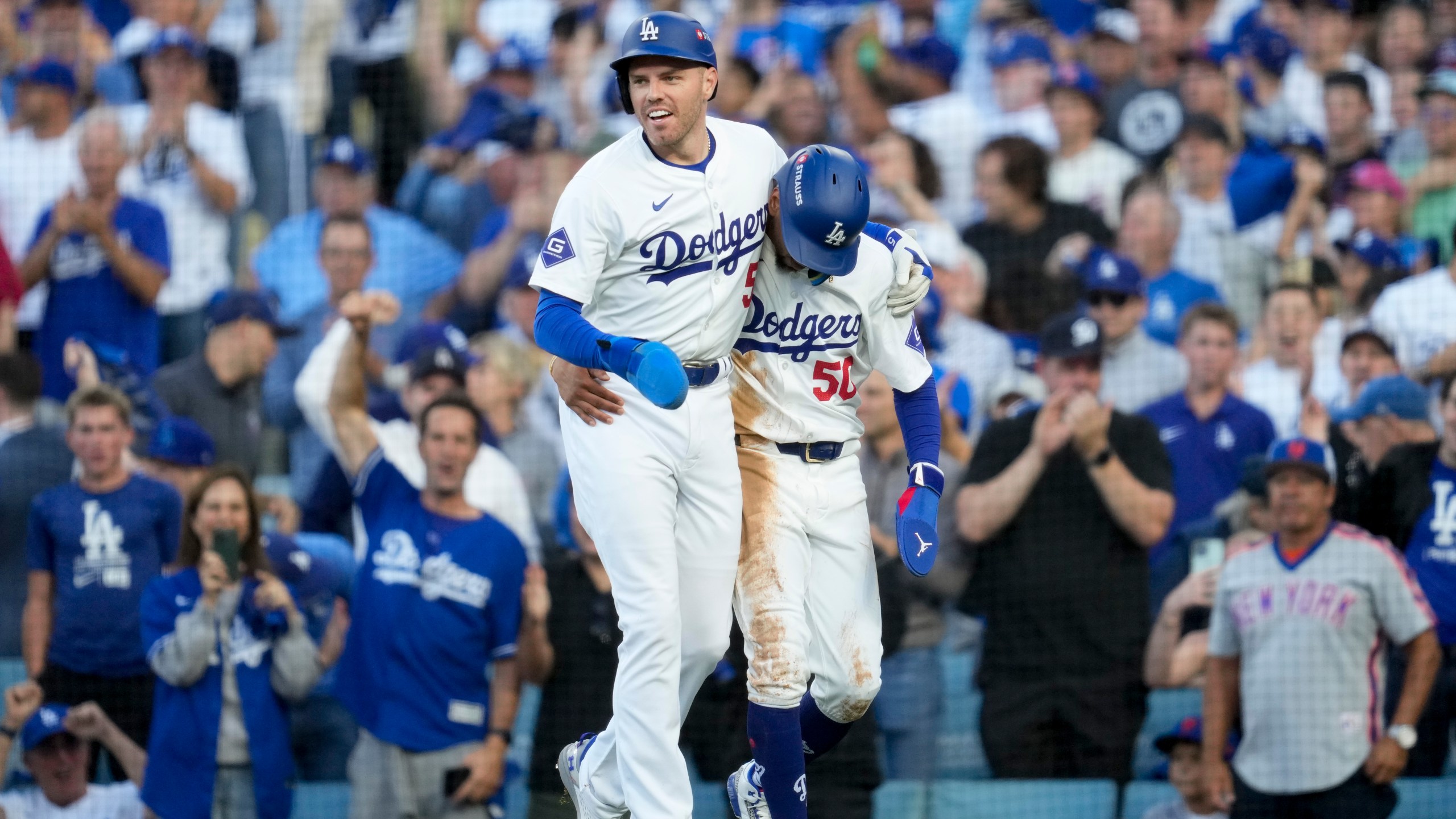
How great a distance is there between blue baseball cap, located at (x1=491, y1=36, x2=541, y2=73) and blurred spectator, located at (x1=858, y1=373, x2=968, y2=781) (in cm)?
376

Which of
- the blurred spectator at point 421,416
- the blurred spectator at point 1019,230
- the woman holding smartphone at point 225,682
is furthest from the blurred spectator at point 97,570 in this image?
the blurred spectator at point 1019,230

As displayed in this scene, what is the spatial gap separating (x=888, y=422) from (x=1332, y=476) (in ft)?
5.27

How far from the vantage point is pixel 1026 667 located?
647 centimetres

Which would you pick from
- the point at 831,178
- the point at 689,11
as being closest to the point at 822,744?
the point at 831,178

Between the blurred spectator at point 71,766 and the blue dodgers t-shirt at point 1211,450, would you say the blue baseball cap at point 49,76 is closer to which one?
the blurred spectator at point 71,766

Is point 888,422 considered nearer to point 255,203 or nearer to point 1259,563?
point 1259,563

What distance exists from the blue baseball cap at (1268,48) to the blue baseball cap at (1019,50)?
1055 millimetres

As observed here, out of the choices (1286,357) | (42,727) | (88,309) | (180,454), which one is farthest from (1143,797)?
(88,309)

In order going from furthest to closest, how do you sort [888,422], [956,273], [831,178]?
[956,273]
[888,422]
[831,178]

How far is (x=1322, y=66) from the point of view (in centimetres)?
897

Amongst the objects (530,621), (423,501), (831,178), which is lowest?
(530,621)

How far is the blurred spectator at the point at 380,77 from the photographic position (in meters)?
9.52

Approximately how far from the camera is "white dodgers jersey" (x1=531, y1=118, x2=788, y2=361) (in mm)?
4062

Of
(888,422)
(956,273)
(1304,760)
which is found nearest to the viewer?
(1304,760)
